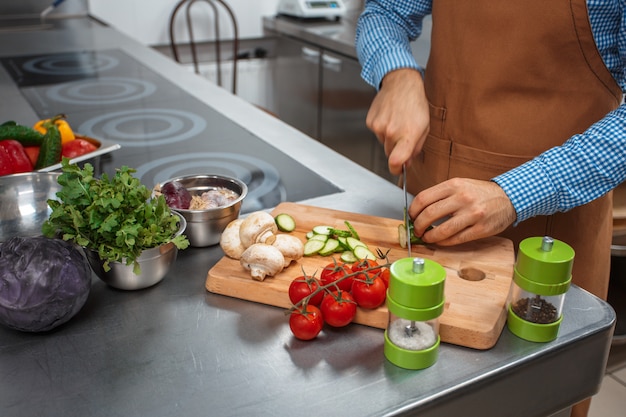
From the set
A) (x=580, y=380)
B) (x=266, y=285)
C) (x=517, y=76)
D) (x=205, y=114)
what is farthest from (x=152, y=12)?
(x=580, y=380)

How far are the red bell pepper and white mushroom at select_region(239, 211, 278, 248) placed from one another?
0.51 meters

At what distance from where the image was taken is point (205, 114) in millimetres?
1749

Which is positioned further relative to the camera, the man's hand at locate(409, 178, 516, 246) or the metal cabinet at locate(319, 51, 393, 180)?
the metal cabinet at locate(319, 51, 393, 180)

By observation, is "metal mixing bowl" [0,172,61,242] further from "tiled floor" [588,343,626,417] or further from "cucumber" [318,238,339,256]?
"tiled floor" [588,343,626,417]

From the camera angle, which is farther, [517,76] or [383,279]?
[517,76]

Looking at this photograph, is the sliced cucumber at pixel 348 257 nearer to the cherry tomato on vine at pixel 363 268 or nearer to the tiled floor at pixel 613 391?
the cherry tomato on vine at pixel 363 268

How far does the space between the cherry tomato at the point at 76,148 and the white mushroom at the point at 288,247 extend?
565 mm

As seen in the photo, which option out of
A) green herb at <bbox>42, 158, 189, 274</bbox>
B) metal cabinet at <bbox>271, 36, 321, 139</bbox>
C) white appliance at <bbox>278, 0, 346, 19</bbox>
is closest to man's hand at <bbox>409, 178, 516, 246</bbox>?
green herb at <bbox>42, 158, 189, 274</bbox>

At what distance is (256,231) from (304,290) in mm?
152

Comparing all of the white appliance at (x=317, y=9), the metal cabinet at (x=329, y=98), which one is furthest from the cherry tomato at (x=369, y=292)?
the white appliance at (x=317, y=9)

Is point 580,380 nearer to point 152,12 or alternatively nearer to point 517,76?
point 517,76

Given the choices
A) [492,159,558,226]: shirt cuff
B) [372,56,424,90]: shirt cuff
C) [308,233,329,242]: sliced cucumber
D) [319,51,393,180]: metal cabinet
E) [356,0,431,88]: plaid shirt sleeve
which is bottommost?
[319,51,393,180]: metal cabinet

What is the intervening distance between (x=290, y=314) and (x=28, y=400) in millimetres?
328

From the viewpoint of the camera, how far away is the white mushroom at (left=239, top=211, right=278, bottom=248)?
909 millimetres
